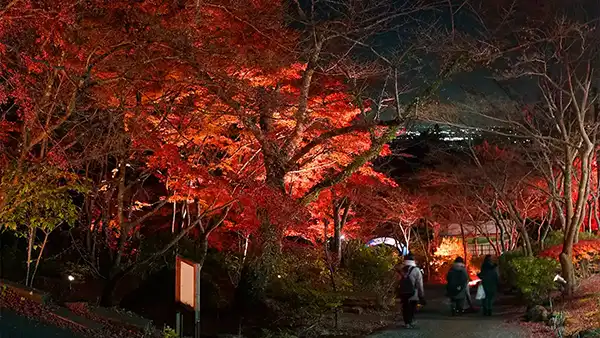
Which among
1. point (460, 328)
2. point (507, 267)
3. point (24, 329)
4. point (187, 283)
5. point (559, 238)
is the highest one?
point (559, 238)

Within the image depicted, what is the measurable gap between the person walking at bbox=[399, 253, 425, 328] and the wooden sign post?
523 cm

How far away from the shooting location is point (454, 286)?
1393 cm

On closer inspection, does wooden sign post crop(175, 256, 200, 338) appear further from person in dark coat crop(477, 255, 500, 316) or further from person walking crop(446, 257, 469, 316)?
person in dark coat crop(477, 255, 500, 316)

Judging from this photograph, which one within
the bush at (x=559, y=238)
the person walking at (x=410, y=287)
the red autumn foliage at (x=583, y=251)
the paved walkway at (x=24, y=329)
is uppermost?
the bush at (x=559, y=238)

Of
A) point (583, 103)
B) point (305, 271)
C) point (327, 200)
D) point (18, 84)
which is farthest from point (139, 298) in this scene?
point (583, 103)

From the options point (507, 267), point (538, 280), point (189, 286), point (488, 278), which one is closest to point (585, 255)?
point (538, 280)

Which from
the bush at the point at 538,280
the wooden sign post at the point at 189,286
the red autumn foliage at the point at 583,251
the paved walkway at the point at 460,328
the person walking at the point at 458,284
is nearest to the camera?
the wooden sign post at the point at 189,286

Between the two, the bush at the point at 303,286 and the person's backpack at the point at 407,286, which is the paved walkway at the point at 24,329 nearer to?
the person's backpack at the point at 407,286

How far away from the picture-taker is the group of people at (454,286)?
1226cm

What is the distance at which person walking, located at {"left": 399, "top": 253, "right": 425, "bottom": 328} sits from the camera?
1221 cm

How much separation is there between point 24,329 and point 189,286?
237 cm

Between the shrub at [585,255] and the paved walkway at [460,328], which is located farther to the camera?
the shrub at [585,255]

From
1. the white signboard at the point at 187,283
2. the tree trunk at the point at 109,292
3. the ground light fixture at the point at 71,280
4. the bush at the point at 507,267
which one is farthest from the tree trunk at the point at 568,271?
the ground light fixture at the point at 71,280

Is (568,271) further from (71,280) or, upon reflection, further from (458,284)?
(71,280)
